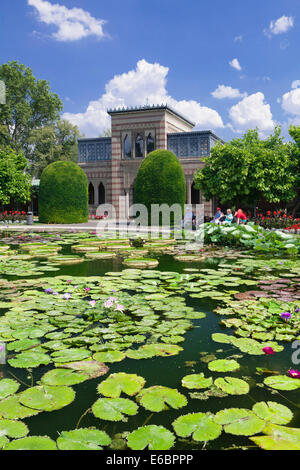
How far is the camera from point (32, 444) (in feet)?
5.74

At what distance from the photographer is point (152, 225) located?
20.7 meters

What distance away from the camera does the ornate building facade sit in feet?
92.0

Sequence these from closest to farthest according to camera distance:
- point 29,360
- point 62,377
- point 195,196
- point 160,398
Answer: point 160,398
point 62,377
point 29,360
point 195,196

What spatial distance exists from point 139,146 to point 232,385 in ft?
95.2

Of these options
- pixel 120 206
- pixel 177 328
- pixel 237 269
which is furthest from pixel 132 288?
pixel 120 206

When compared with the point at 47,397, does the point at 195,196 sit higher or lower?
higher

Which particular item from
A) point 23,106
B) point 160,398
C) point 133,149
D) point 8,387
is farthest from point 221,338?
point 23,106

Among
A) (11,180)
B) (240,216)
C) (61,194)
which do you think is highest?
(11,180)

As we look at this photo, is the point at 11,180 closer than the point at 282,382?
No

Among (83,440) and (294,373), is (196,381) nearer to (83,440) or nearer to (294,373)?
(294,373)

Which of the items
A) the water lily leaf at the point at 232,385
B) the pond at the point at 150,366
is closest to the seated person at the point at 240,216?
the pond at the point at 150,366

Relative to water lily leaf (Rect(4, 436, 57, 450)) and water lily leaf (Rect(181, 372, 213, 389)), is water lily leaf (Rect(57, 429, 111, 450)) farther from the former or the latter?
water lily leaf (Rect(181, 372, 213, 389))
